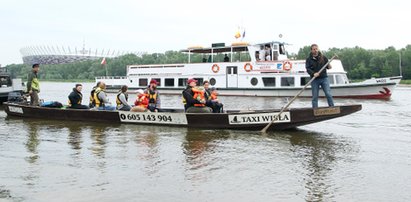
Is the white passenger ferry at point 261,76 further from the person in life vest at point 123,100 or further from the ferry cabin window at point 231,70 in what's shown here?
the person in life vest at point 123,100

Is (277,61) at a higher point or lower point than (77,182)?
higher

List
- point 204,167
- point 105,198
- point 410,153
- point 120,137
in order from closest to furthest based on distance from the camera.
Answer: point 105,198 → point 204,167 → point 410,153 → point 120,137

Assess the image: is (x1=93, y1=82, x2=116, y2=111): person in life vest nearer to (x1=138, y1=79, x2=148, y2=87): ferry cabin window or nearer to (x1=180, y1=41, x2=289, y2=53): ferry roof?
(x1=180, y1=41, x2=289, y2=53): ferry roof

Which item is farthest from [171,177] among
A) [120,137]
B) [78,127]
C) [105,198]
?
[78,127]

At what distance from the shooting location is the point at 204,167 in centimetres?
830

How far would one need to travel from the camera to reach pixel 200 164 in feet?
28.1

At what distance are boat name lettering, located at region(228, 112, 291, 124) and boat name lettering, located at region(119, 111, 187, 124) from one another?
5.08 feet

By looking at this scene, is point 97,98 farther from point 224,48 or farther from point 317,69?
point 224,48

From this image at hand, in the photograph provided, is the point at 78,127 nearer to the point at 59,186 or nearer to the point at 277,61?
the point at 59,186

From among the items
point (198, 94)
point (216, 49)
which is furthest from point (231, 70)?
point (198, 94)

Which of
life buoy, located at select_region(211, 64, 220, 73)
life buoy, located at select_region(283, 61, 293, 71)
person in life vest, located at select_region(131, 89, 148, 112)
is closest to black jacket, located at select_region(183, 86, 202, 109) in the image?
person in life vest, located at select_region(131, 89, 148, 112)

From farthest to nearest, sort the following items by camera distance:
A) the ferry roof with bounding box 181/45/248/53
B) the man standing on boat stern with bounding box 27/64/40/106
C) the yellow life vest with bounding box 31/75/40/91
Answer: the ferry roof with bounding box 181/45/248/53, the yellow life vest with bounding box 31/75/40/91, the man standing on boat stern with bounding box 27/64/40/106

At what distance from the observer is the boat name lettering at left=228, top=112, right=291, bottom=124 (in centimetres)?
1284

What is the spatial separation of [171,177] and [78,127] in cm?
749
